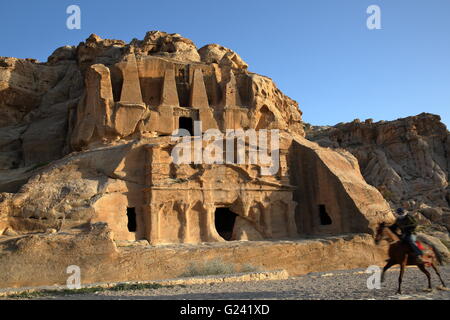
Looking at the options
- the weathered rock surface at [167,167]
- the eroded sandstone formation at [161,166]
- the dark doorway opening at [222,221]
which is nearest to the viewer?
the weathered rock surface at [167,167]

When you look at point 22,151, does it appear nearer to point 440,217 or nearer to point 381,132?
point 440,217

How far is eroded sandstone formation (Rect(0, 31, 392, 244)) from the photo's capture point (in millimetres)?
18219

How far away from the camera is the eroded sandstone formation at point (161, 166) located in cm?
1822

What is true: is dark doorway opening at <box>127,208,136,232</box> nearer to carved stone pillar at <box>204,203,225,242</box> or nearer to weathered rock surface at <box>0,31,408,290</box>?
weathered rock surface at <box>0,31,408,290</box>

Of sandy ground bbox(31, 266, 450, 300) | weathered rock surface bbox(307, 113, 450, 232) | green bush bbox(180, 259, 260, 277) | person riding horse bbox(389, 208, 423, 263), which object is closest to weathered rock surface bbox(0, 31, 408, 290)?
green bush bbox(180, 259, 260, 277)

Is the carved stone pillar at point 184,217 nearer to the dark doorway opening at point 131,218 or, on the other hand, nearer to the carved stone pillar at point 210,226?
Result: the carved stone pillar at point 210,226

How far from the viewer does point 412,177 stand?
44.0 m

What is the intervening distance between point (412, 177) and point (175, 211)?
3275 cm

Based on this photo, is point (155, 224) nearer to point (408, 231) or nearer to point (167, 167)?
point (167, 167)

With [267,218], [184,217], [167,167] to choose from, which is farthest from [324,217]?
[167,167]
